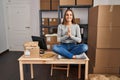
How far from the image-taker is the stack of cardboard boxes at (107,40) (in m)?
2.67

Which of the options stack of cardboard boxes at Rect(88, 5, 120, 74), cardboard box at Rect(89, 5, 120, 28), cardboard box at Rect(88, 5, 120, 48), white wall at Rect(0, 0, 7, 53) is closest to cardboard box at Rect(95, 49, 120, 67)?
stack of cardboard boxes at Rect(88, 5, 120, 74)

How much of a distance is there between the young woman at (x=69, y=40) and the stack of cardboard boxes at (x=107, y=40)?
552 millimetres

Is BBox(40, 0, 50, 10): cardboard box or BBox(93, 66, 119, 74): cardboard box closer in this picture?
BBox(93, 66, 119, 74): cardboard box

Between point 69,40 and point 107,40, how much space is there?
32.7 inches

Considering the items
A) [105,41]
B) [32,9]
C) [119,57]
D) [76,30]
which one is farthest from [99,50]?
[32,9]

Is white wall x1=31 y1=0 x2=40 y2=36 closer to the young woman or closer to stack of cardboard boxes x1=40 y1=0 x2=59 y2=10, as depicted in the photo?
stack of cardboard boxes x1=40 y1=0 x2=59 y2=10

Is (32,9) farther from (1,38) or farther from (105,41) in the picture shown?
(105,41)

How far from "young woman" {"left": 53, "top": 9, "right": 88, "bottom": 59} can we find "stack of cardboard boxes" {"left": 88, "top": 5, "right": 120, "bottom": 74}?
0.55 meters

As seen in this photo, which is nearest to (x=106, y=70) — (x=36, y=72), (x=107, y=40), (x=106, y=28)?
(x=107, y=40)

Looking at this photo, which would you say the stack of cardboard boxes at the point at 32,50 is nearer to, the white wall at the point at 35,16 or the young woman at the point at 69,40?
the young woman at the point at 69,40

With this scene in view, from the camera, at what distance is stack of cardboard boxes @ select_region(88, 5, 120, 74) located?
8.76 feet

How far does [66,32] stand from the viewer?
8.08 feet

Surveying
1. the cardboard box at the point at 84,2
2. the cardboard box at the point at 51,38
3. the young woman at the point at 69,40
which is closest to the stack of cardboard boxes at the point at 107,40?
the young woman at the point at 69,40

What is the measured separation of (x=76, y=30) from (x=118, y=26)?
873mm
